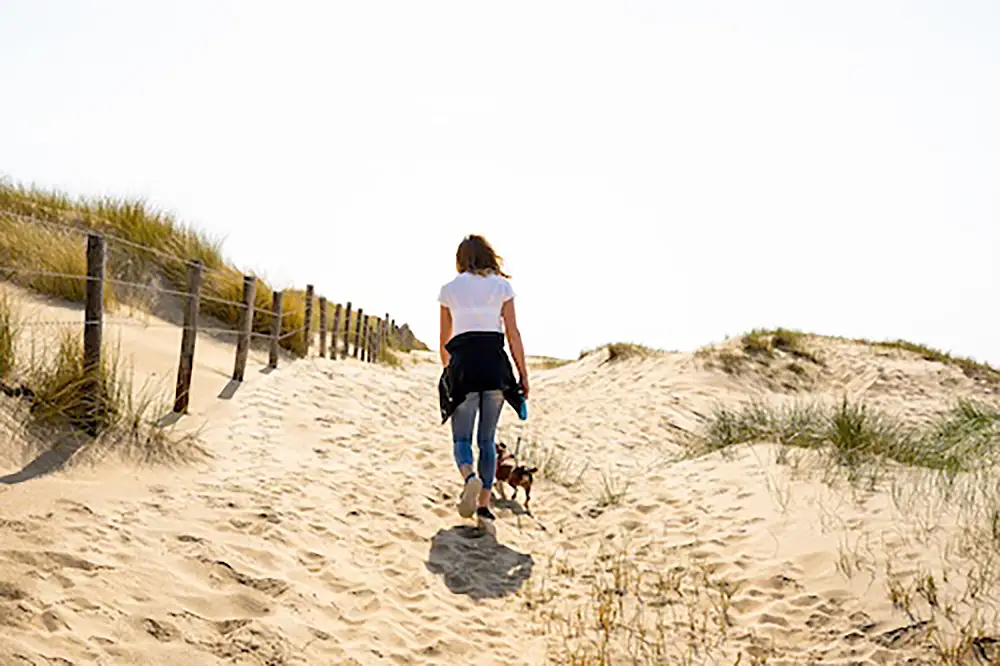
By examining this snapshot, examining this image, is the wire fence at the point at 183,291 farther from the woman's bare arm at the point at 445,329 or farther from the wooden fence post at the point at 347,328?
the woman's bare arm at the point at 445,329

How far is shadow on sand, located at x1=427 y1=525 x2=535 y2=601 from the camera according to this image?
14.8 ft

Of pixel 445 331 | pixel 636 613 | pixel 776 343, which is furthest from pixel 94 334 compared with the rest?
pixel 776 343

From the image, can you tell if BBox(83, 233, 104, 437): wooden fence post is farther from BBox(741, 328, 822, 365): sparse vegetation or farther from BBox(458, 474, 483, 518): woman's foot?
BBox(741, 328, 822, 365): sparse vegetation

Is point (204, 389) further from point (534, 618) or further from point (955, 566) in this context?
point (955, 566)

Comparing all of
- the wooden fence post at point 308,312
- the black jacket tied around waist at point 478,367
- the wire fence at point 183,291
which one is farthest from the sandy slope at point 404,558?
the wooden fence post at point 308,312

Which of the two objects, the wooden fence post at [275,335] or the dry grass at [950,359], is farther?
the dry grass at [950,359]

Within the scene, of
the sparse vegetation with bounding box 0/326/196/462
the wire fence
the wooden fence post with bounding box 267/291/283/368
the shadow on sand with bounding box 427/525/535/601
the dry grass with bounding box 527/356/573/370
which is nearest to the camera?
the shadow on sand with bounding box 427/525/535/601

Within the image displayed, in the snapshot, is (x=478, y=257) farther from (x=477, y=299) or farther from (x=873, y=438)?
(x=873, y=438)

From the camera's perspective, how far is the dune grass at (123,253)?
433 inches

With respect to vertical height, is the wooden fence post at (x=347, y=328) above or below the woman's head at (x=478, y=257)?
below

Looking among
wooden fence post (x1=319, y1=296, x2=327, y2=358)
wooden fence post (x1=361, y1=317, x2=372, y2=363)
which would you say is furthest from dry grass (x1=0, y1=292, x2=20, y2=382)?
wooden fence post (x1=361, y1=317, x2=372, y2=363)

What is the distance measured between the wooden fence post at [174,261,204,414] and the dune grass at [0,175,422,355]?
11.0ft

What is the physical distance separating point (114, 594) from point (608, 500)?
422 cm

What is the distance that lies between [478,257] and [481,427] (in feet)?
3.67
